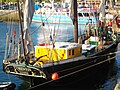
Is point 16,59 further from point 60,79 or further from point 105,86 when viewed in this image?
point 105,86

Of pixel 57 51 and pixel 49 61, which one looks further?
pixel 57 51

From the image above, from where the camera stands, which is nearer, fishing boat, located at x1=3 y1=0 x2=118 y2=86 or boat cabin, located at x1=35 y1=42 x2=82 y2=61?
fishing boat, located at x1=3 y1=0 x2=118 y2=86

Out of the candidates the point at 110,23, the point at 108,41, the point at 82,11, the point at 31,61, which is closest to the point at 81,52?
the point at 31,61

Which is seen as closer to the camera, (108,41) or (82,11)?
(108,41)

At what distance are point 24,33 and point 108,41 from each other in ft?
50.6

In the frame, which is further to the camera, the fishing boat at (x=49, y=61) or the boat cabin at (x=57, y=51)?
the boat cabin at (x=57, y=51)

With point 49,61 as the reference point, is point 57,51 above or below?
above

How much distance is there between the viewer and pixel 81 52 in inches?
1268

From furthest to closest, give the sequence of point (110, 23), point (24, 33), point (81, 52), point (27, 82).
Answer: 1. point (110, 23)
2. point (81, 52)
3. point (27, 82)
4. point (24, 33)

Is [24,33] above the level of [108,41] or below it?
above

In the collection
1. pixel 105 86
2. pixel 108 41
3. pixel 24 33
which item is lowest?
pixel 105 86

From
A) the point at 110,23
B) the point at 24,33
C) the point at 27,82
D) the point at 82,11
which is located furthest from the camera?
the point at 82,11

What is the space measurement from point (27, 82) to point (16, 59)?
2251 millimetres

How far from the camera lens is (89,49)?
3412cm
